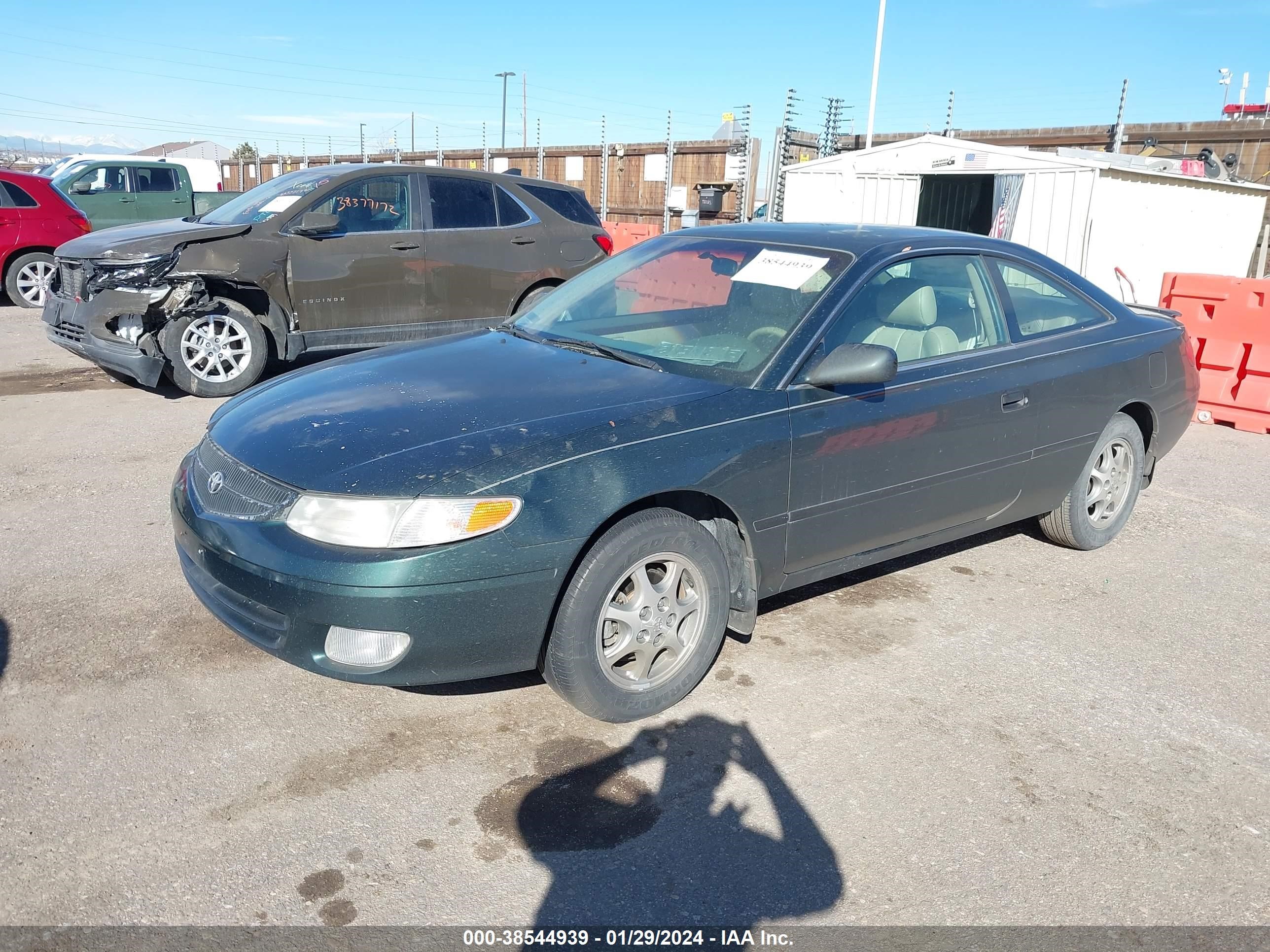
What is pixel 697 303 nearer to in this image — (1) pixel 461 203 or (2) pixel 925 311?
(2) pixel 925 311

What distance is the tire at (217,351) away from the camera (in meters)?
7.36

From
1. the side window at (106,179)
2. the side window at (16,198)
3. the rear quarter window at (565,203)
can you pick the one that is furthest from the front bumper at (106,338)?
the side window at (106,179)

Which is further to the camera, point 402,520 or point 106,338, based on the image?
point 106,338

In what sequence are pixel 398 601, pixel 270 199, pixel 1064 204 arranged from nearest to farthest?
pixel 398 601 → pixel 270 199 → pixel 1064 204

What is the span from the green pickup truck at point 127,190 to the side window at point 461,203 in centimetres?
1024

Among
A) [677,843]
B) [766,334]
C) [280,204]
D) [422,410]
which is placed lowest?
[677,843]

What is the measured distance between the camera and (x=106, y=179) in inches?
677

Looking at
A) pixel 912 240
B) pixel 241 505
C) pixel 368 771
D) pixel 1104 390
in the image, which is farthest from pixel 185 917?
pixel 1104 390

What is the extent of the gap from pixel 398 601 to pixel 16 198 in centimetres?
1182

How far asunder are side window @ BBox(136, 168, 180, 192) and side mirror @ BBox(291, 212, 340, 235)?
39.0ft

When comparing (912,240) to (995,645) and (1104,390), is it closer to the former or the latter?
(1104,390)

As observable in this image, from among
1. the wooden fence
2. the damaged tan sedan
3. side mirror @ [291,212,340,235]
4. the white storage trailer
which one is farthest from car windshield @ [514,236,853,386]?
the wooden fence

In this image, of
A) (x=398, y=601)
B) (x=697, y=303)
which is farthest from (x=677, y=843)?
(x=697, y=303)

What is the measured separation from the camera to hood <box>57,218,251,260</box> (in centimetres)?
725
